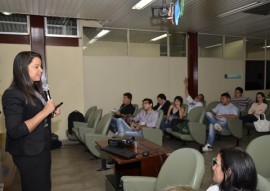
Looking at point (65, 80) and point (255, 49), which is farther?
point (255, 49)

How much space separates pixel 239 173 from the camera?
1.25 metres

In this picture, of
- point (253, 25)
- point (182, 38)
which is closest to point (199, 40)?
point (182, 38)

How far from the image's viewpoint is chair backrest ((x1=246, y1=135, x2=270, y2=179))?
2211 mm

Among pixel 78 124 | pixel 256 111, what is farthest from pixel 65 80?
pixel 256 111

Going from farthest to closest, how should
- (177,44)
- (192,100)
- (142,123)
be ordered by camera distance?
(177,44) → (192,100) → (142,123)

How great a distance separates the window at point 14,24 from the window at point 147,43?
2.61m

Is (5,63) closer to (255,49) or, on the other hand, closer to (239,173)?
(239,173)

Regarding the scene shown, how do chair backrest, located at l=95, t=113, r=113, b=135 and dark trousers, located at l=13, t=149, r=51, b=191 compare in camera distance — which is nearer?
dark trousers, located at l=13, t=149, r=51, b=191

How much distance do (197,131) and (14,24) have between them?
4.55 m

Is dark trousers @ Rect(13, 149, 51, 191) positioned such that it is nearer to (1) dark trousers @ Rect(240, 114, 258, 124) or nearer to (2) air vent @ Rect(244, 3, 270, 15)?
(2) air vent @ Rect(244, 3, 270, 15)

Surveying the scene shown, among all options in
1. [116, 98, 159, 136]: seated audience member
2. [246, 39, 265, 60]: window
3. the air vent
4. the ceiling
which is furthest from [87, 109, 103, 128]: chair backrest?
[246, 39, 265, 60]: window

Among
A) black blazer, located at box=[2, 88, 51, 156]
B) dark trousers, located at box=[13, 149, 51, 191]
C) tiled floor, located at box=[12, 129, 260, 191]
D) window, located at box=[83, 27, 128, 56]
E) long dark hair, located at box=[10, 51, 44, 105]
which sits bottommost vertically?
tiled floor, located at box=[12, 129, 260, 191]

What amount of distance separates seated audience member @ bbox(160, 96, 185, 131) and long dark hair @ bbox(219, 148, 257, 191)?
386cm

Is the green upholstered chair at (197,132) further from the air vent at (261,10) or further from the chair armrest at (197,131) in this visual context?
the air vent at (261,10)
